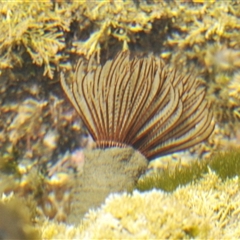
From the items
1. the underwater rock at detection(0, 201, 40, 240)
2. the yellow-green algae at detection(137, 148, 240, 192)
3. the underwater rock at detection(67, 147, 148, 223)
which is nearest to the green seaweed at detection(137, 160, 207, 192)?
the yellow-green algae at detection(137, 148, 240, 192)

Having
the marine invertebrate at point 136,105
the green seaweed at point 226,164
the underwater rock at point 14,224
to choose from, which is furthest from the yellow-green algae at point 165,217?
the marine invertebrate at point 136,105

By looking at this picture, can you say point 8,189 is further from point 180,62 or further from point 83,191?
point 180,62

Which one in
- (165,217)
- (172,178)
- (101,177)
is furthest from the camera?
(172,178)

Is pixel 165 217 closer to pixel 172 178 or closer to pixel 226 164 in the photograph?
pixel 172 178

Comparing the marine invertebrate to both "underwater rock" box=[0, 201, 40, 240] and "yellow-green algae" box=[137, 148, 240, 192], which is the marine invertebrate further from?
"underwater rock" box=[0, 201, 40, 240]

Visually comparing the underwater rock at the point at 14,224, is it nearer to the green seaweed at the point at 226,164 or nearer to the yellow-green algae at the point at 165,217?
the yellow-green algae at the point at 165,217

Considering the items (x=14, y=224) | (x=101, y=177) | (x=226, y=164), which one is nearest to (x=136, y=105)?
(x=101, y=177)
